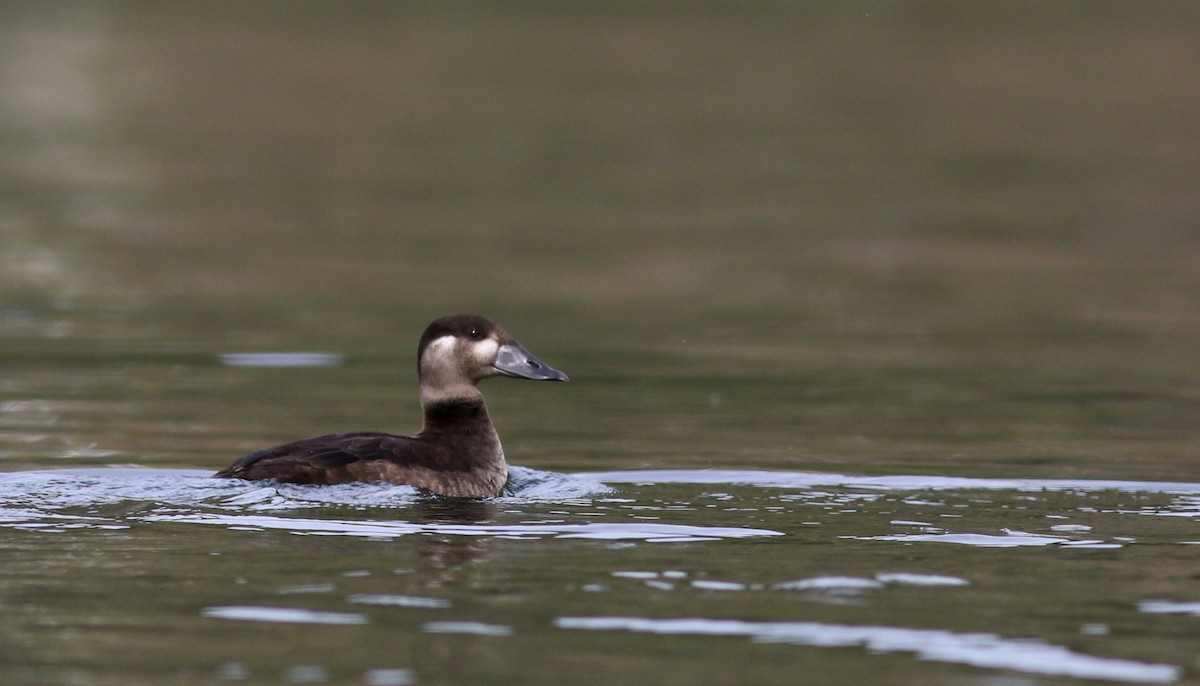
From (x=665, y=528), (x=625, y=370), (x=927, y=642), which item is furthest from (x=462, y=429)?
(x=927, y=642)

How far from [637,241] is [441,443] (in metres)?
11.7

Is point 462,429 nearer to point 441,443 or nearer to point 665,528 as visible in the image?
point 441,443

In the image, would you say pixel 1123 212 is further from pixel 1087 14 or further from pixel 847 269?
pixel 1087 14

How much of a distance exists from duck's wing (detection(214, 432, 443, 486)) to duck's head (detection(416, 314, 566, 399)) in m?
0.97

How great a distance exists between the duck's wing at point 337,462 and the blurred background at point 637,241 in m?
1.35

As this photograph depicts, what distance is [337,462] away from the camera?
10070 mm

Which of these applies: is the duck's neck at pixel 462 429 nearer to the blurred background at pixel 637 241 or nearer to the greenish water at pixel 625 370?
the greenish water at pixel 625 370

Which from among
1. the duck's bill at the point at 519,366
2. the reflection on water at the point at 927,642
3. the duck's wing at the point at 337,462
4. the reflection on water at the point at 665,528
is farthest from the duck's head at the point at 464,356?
the reflection on water at the point at 927,642

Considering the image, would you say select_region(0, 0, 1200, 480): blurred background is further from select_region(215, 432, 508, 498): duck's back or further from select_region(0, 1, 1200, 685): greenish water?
select_region(215, 432, 508, 498): duck's back

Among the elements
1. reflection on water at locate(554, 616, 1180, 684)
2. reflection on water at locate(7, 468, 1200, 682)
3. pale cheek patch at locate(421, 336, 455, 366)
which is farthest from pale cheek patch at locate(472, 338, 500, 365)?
reflection on water at locate(554, 616, 1180, 684)

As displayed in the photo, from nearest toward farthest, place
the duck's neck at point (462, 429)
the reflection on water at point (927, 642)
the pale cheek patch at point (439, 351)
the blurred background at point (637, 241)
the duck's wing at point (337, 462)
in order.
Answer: the reflection on water at point (927, 642) → the duck's wing at point (337, 462) → the duck's neck at point (462, 429) → the pale cheek patch at point (439, 351) → the blurred background at point (637, 241)

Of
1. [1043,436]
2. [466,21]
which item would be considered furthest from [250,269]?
[466,21]

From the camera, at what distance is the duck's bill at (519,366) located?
11.4 metres

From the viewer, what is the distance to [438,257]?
830 inches
